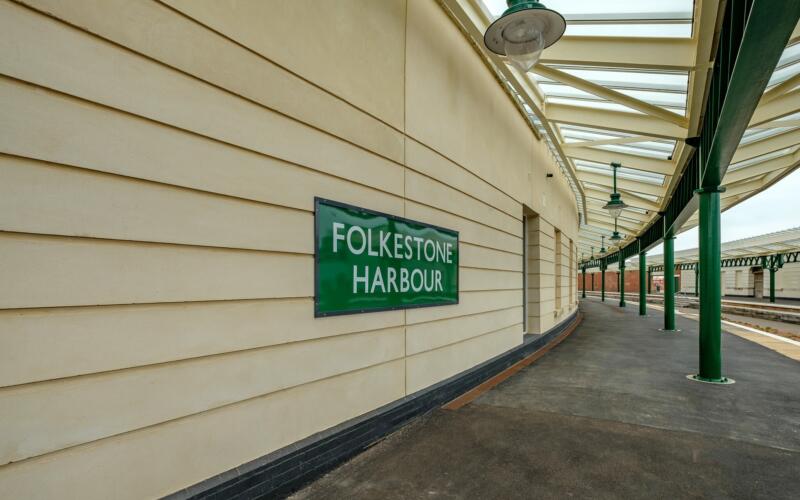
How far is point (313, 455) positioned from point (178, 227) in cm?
167

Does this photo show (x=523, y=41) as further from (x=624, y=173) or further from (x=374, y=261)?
(x=624, y=173)

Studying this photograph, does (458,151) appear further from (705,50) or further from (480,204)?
(705,50)

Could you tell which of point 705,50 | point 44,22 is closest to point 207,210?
point 44,22

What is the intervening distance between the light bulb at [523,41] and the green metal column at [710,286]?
4.07 meters

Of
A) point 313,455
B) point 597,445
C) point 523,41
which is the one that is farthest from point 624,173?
point 313,455

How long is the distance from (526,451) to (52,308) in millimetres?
3077

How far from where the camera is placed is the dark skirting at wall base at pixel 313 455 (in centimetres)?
210

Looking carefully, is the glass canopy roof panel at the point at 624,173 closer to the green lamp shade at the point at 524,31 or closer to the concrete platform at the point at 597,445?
the concrete platform at the point at 597,445

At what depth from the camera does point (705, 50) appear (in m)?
4.12

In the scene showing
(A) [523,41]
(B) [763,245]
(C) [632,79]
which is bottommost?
(B) [763,245]

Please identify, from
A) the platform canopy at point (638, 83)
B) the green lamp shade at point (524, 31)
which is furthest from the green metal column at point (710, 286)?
the green lamp shade at point (524, 31)

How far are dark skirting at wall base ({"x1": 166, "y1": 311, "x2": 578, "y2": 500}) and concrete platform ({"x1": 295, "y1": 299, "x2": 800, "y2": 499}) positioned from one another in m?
0.09

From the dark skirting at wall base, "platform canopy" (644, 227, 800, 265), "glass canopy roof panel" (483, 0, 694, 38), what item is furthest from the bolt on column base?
"platform canopy" (644, 227, 800, 265)

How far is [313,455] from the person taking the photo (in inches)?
101
